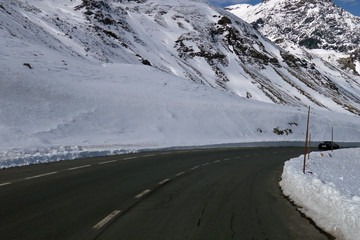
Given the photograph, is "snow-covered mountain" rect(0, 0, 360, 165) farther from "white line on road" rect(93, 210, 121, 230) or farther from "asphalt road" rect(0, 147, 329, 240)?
"white line on road" rect(93, 210, 121, 230)

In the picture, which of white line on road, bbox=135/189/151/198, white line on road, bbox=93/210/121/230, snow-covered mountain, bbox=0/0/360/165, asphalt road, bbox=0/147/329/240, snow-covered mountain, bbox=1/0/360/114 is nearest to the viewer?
asphalt road, bbox=0/147/329/240

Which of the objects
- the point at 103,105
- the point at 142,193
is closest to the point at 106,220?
the point at 142,193

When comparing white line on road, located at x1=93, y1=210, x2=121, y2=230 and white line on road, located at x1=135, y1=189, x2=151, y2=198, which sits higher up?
white line on road, located at x1=93, y1=210, x2=121, y2=230

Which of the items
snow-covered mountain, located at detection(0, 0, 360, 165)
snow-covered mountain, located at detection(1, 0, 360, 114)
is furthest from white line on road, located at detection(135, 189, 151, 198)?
snow-covered mountain, located at detection(1, 0, 360, 114)

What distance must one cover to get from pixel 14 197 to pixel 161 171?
619cm

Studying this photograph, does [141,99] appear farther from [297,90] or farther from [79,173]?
[297,90]

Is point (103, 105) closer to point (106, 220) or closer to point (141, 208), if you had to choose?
point (141, 208)

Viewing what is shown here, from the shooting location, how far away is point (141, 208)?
7.03 metres

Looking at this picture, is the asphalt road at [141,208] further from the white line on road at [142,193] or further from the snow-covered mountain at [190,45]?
the snow-covered mountain at [190,45]

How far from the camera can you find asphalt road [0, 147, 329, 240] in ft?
17.9

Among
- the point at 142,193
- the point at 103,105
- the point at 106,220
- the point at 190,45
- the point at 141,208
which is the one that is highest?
the point at 190,45

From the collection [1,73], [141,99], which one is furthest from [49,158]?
[141,99]

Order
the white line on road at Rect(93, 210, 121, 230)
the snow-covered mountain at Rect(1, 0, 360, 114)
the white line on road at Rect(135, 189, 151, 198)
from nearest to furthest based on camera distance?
the white line on road at Rect(93, 210, 121, 230), the white line on road at Rect(135, 189, 151, 198), the snow-covered mountain at Rect(1, 0, 360, 114)

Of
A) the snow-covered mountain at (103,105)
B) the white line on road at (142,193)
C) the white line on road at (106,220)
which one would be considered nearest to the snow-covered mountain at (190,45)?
the snow-covered mountain at (103,105)
